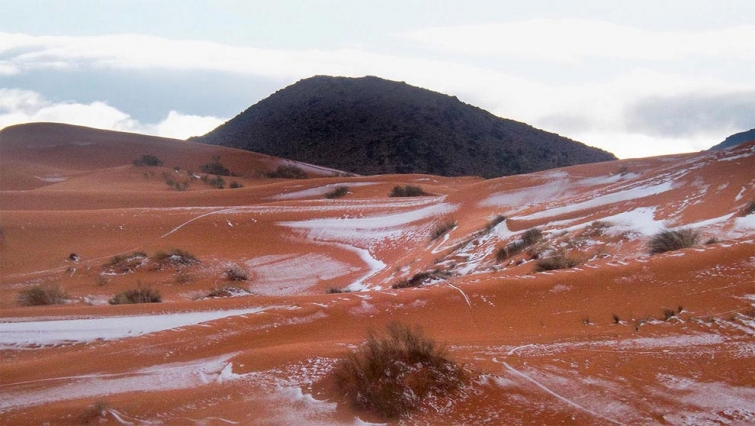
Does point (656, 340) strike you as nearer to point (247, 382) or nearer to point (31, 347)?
point (247, 382)

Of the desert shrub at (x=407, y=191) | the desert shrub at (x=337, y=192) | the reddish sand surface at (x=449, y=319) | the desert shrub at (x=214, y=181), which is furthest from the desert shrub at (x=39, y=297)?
the desert shrub at (x=214, y=181)

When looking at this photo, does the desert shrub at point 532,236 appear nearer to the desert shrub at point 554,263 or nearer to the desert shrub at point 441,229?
the desert shrub at point 554,263

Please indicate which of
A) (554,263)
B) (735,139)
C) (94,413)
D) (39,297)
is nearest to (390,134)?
(735,139)

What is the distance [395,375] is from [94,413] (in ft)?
8.20

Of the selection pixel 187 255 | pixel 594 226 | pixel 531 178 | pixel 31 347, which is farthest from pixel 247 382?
pixel 531 178

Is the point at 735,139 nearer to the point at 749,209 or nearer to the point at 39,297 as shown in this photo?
the point at 749,209

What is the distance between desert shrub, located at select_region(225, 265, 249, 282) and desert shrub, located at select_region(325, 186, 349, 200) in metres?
14.5

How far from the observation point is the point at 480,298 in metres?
8.88

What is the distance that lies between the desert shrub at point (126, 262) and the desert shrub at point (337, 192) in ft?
47.2

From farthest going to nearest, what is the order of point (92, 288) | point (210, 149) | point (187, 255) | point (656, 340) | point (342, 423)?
1. point (210, 149)
2. point (187, 255)
3. point (92, 288)
4. point (656, 340)
5. point (342, 423)

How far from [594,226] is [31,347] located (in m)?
11.0

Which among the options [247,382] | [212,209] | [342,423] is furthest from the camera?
[212,209]

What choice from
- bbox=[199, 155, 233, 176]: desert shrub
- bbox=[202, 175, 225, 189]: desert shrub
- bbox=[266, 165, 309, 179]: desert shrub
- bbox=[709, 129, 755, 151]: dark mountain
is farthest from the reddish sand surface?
bbox=[709, 129, 755, 151]: dark mountain

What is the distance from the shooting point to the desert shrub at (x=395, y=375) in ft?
16.5
